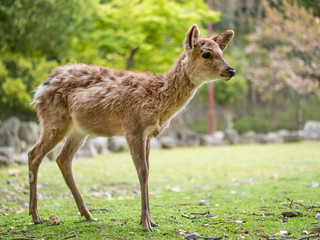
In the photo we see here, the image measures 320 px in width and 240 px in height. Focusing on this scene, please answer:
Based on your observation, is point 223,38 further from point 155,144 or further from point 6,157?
point 155,144

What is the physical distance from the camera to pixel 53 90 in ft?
14.9

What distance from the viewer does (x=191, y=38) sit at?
4.23m

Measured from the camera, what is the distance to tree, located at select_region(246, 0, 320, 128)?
1404cm

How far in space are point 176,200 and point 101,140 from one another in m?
9.66

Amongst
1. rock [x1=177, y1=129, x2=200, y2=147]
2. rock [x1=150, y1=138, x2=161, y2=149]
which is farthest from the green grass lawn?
rock [x1=177, y1=129, x2=200, y2=147]

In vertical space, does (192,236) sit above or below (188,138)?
above

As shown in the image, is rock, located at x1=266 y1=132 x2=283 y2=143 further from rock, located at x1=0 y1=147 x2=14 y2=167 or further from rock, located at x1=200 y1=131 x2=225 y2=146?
rock, located at x1=0 y1=147 x2=14 y2=167

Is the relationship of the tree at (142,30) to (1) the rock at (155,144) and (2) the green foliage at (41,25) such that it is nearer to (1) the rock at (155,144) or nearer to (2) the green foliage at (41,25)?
(2) the green foliage at (41,25)

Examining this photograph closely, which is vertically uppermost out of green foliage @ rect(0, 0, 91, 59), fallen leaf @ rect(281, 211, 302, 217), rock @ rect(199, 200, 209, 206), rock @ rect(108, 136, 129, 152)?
green foliage @ rect(0, 0, 91, 59)

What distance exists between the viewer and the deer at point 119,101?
13.8ft

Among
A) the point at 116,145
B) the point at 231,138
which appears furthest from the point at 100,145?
the point at 231,138

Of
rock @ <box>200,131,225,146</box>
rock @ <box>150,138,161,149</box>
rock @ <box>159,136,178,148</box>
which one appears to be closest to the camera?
rock @ <box>150,138,161,149</box>

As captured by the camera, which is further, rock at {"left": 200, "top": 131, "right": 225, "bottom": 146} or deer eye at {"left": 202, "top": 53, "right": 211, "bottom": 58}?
rock at {"left": 200, "top": 131, "right": 225, "bottom": 146}

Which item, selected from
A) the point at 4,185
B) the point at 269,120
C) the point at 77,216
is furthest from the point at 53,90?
the point at 269,120
